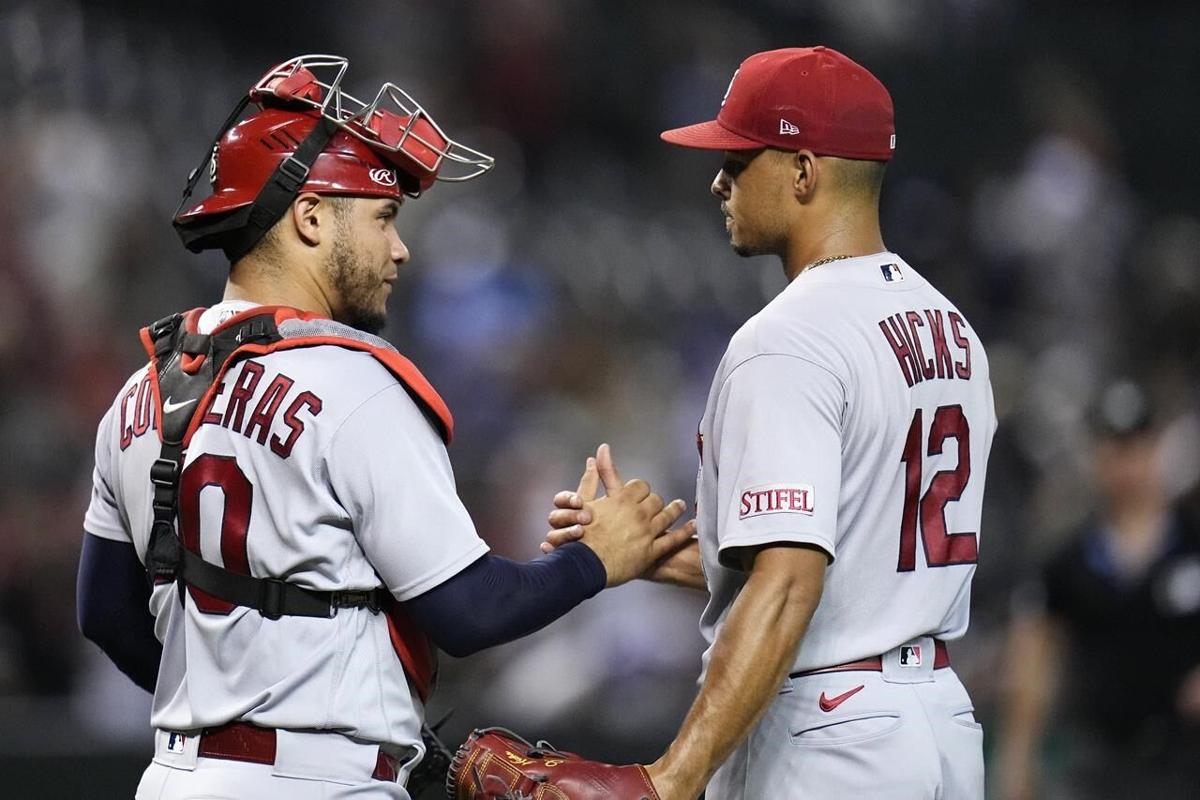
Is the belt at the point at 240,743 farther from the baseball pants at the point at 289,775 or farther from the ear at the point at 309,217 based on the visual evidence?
the ear at the point at 309,217

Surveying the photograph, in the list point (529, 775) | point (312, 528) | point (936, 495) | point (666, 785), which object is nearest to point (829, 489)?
point (936, 495)

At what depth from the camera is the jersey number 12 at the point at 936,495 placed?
300 cm

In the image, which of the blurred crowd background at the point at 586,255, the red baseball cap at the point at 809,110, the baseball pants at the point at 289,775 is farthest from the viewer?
the blurred crowd background at the point at 586,255

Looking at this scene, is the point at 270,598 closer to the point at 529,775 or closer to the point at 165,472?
the point at 165,472

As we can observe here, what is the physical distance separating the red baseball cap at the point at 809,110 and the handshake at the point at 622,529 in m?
0.77

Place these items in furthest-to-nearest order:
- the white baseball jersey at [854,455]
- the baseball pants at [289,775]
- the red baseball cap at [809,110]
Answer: the red baseball cap at [809,110] → the white baseball jersey at [854,455] → the baseball pants at [289,775]

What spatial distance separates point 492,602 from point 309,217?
844mm

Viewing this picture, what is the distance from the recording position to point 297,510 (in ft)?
8.95

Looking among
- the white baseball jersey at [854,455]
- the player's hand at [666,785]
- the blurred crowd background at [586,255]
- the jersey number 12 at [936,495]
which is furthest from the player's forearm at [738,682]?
the blurred crowd background at [586,255]

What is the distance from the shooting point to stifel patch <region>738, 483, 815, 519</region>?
2789mm

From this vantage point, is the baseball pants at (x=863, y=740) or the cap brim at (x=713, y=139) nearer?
the baseball pants at (x=863, y=740)

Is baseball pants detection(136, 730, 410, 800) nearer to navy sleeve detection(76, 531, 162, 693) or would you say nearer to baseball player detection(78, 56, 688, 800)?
baseball player detection(78, 56, 688, 800)

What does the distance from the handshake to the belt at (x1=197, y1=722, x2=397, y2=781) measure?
0.67m

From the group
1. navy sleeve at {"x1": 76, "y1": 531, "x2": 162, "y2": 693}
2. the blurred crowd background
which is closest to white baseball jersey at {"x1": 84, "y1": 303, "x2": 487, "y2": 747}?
navy sleeve at {"x1": 76, "y1": 531, "x2": 162, "y2": 693}
